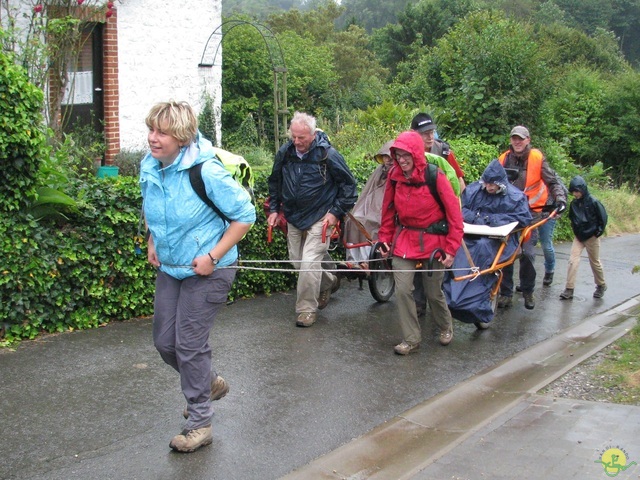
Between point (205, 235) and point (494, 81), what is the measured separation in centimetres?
1022

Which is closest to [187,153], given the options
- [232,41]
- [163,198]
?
[163,198]

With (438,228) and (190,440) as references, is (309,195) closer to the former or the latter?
(438,228)

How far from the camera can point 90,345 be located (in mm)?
6621

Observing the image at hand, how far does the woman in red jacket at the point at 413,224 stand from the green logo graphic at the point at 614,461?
231 cm

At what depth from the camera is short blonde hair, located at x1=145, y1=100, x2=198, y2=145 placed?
15.0 ft

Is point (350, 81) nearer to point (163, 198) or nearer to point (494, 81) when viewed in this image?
point (494, 81)

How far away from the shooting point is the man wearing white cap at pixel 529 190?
8.87 meters

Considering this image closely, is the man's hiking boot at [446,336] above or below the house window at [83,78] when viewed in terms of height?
below

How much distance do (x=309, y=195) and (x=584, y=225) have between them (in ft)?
12.2

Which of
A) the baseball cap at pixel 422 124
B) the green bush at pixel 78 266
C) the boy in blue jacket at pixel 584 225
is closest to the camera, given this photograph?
the green bush at pixel 78 266

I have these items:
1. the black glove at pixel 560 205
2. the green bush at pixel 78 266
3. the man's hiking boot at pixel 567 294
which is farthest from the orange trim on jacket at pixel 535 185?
the green bush at pixel 78 266

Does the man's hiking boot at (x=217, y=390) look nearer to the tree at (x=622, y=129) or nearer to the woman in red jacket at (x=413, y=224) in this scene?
the woman in red jacket at (x=413, y=224)

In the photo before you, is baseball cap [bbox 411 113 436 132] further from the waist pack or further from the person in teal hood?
the person in teal hood

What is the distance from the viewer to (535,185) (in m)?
8.95
